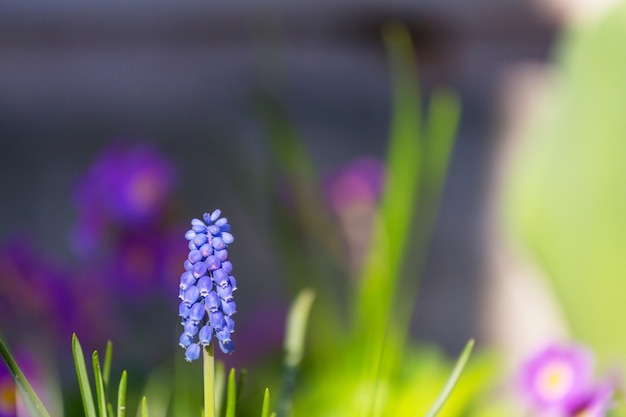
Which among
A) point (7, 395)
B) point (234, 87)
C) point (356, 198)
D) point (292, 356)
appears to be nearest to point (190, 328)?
point (292, 356)

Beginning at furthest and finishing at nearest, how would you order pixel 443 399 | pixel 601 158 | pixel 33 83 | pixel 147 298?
pixel 33 83 < pixel 147 298 < pixel 601 158 < pixel 443 399

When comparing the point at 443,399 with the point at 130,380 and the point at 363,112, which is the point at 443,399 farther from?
the point at 363,112

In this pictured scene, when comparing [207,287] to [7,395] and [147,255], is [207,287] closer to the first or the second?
[7,395]

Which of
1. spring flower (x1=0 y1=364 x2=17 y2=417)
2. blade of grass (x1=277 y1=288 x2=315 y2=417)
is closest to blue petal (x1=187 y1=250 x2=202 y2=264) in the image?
blade of grass (x1=277 y1=288 x2=315 y2=417)

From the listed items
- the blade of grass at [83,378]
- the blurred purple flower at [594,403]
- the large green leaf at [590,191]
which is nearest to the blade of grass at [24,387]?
the blade of grass at [83,378]

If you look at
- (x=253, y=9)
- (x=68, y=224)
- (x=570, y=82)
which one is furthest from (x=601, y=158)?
(x=68, y=224)
